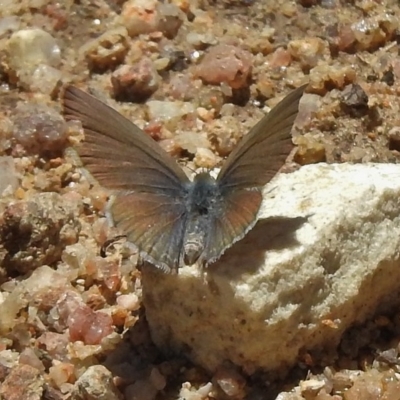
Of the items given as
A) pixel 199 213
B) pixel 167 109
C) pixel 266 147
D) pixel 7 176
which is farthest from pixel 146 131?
pixel 266 147

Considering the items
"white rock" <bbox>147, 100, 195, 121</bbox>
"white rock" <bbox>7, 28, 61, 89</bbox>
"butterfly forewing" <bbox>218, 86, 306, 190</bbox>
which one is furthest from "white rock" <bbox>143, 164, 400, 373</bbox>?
"white rock" <bbox>7, 28, 61, 89</bbox>

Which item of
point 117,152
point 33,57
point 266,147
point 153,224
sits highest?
point 266,147

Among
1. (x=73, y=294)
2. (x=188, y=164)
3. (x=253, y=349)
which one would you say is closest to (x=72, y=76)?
(x=188, y=164)

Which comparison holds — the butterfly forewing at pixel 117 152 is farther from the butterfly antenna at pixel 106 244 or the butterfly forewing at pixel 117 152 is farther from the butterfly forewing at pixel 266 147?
the butterfly antenna at pixel 106 244

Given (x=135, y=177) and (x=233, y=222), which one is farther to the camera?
(x=135, y=177)

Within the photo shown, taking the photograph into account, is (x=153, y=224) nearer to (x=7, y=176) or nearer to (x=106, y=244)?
(x=106, y=244)

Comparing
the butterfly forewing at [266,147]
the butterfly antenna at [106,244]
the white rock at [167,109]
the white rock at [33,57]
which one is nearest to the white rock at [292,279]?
the butterfly forewing at [266,147]

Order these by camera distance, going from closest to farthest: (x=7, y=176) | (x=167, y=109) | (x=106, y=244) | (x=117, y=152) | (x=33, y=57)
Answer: (x=117, y=152)
(x=106, y=244)
(x=7, y=176)
(x=167, y=109)
(x=33, y=57)

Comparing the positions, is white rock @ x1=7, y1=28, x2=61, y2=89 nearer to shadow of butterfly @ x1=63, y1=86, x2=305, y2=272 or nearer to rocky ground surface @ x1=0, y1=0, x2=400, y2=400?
rocky ground surface @ x1=0, y1=0, x2=400, y2=400
